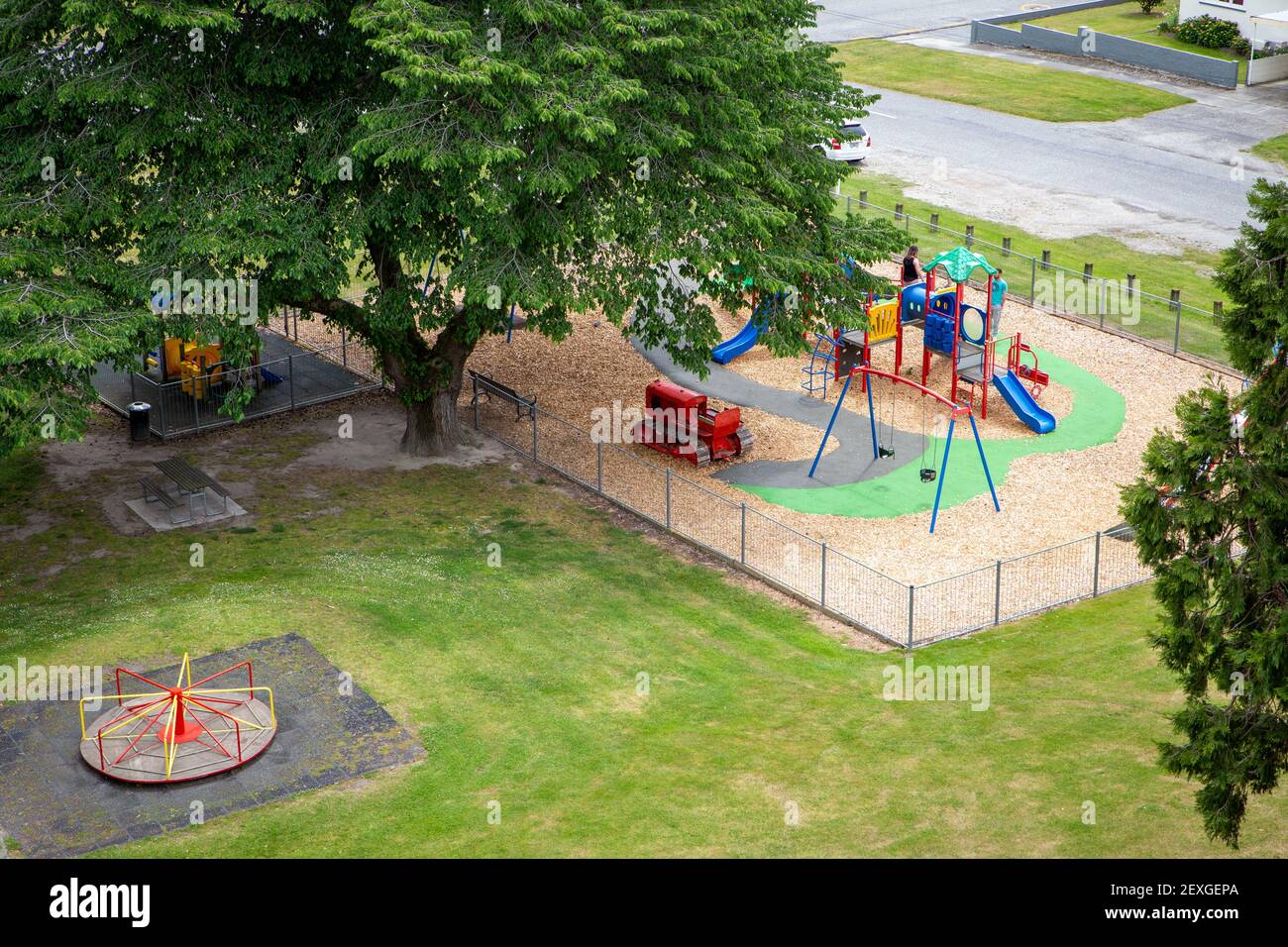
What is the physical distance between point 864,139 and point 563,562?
3214 centimetres

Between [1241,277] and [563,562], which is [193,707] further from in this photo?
[1241,277]

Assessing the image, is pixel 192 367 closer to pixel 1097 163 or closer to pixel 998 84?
pixel 1097 163

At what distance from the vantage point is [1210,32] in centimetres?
7012

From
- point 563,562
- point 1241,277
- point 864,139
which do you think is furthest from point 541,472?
point 864,139

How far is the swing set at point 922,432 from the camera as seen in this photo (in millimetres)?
33156

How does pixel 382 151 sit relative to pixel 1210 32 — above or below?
Result: below

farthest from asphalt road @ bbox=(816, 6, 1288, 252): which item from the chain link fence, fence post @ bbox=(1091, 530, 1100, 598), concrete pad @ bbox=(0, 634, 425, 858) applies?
concrete pad @ bbox=(0, 634, 425, 858)

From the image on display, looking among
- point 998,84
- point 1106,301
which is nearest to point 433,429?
point 1106,301

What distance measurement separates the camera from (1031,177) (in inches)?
2200

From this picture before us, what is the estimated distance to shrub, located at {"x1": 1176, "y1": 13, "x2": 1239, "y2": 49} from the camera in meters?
69.8

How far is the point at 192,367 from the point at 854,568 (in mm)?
17026

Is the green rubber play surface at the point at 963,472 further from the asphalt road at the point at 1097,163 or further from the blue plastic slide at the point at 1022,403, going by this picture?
the asphalt road at the point at 1097,163

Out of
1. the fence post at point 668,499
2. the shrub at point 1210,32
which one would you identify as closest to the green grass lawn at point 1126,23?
the shrub at point 1210,32

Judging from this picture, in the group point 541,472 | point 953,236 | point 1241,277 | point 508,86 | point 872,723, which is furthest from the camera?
point 953,236
